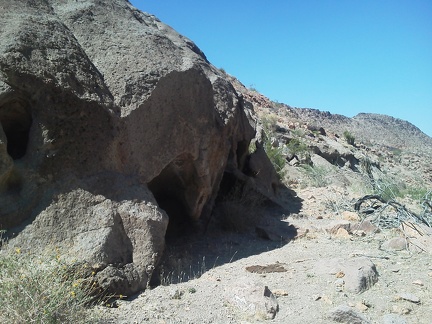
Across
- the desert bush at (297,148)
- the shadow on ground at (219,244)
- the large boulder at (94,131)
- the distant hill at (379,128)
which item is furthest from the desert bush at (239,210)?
the distant hill at (379,128)

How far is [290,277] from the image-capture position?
5.25 metres

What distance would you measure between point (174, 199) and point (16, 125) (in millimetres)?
2621

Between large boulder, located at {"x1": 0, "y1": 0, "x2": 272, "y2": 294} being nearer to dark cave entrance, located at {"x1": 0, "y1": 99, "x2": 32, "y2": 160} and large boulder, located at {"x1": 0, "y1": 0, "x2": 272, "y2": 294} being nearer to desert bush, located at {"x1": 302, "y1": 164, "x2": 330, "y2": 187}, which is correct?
dark cave entrance, located at {"x1": 0, "y1": 99, "x2": 32, "y2": 160}

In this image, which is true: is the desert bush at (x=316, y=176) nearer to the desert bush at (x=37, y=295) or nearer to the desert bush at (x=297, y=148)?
the desert bush at (x=297, y=148)

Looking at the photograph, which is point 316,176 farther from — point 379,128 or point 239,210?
point 379,128

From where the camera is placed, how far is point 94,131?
5168 millimetres

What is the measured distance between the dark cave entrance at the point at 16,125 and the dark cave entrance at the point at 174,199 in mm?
1903

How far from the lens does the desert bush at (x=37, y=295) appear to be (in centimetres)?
313

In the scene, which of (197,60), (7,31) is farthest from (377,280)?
(7,31)

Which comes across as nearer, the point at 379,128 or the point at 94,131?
the point at 94,131

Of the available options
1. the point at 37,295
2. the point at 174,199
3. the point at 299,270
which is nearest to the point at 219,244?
the point at 174,199

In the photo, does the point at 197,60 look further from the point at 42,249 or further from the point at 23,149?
the point at 42,249

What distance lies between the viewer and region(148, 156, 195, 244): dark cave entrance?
6590mm

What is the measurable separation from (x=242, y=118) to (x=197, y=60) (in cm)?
185
